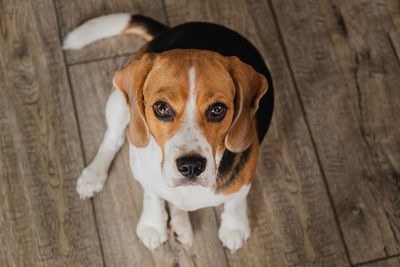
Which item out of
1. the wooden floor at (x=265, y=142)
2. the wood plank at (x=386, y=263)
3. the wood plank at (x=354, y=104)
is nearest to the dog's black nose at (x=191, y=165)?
the wooden floor at (x=265, y=142)

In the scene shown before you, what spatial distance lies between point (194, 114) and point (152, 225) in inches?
39.1

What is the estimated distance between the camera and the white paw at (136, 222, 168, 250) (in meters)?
2.42

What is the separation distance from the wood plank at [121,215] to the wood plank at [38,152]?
0.07 m

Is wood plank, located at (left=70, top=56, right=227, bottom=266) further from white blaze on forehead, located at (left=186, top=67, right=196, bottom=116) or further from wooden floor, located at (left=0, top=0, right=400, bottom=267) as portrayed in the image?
white blaze on forehead, located at (left=186, top=67, right=196, bottom=116)

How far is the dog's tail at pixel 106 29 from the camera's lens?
2.58 meters

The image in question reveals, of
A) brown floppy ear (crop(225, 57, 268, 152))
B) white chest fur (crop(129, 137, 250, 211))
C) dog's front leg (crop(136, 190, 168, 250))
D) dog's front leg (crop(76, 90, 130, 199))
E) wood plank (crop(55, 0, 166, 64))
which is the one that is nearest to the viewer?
brown floppy ear (crop(225, 57, 268, 152))

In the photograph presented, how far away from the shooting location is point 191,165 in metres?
1.62

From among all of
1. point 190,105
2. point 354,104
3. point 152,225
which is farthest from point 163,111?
point 354,104

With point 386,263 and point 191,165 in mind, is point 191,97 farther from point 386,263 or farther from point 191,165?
point 386,263

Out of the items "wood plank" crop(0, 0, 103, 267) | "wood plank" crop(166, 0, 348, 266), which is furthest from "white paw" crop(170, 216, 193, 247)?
"wood plank" crop(0, 0, 103, 267)

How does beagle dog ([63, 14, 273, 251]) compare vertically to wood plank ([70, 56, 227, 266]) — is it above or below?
above

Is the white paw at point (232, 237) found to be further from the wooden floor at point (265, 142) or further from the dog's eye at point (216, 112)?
the dog's eye at point (216, 112)

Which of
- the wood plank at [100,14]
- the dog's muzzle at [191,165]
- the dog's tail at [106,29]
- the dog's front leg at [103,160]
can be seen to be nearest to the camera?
the dog's muzzle at [191,165]

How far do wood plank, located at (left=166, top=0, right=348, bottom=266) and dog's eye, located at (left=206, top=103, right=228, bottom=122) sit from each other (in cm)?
104
